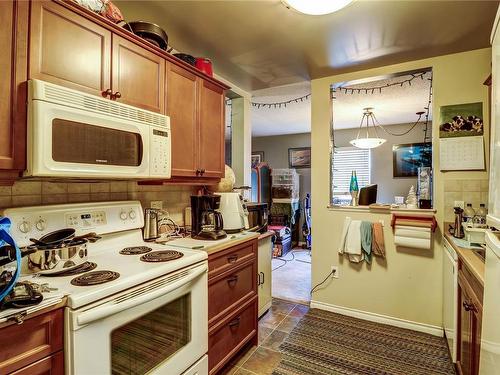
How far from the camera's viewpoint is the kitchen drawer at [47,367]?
2.85 ft

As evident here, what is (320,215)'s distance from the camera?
2.91 meters

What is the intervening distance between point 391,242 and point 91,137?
250 centimetres

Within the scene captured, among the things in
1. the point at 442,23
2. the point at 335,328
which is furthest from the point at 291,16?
the point at 335,328

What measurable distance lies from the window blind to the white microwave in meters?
4.38

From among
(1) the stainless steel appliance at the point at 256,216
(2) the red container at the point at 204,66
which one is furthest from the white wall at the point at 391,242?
(2) the red container at the point at 204,66

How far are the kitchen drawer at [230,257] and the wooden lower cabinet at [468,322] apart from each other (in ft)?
4.25

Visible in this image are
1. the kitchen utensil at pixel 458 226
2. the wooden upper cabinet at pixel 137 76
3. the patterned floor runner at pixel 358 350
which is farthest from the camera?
the kitchen utensil at pixel 458 226

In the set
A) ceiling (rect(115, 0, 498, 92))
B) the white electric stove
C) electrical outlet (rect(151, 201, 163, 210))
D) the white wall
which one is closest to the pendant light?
the white wall

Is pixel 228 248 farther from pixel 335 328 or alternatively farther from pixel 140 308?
pixel 335 328

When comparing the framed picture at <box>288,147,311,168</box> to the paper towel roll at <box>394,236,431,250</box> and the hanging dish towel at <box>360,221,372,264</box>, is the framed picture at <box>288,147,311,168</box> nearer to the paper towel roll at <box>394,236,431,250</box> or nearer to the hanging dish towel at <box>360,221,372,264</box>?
the hanging dish towel at <box>360,221,372,264</box>

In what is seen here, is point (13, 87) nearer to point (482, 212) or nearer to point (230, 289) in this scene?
point (230, 289)

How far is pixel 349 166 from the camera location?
5.59 meters

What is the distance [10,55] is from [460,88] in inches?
116

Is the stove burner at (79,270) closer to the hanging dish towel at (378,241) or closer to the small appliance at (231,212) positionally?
the small appliance at (231,212)
